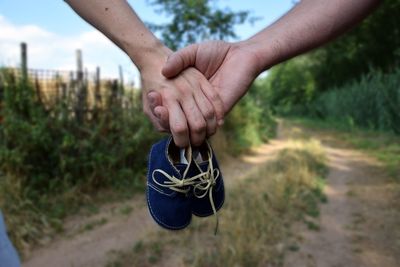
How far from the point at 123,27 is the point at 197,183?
64cm

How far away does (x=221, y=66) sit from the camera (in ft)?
5.09

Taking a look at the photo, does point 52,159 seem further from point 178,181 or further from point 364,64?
point 364,64

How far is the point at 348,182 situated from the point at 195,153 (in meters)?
5.22

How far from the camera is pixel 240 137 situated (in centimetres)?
1027

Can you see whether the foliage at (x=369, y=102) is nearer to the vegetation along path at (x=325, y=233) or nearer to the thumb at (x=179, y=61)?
the vegetation along path at (x=325, y=233)

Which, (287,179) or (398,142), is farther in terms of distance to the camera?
(398,142)

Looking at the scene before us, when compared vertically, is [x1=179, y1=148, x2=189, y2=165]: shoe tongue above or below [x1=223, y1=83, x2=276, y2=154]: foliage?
below

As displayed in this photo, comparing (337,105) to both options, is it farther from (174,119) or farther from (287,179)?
(174,119)

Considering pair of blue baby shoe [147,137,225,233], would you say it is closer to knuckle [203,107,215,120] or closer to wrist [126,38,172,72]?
knuckle [203,107,215,120]

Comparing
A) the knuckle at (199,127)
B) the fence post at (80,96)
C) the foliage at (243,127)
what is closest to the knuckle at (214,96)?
the knuckle at (199,127)

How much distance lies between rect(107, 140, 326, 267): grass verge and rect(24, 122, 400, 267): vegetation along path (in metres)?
0.12

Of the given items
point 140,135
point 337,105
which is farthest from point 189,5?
point 337,105

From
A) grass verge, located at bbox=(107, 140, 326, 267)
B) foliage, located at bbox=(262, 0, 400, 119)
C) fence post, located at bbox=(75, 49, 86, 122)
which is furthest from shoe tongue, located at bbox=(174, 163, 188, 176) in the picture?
foliage, located at bbox=(262, 0, 400, 119)

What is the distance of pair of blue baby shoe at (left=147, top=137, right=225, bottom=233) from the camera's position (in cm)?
135
